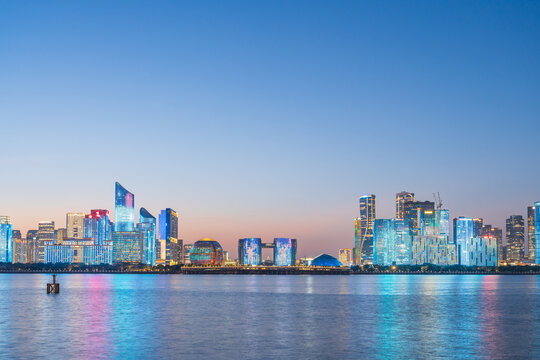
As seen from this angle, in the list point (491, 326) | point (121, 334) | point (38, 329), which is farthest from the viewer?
point (491, 326)

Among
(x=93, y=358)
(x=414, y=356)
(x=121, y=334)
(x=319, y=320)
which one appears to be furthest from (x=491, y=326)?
(x=93, y=358)

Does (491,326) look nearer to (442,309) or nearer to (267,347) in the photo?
(442,309)

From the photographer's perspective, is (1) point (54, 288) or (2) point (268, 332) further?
(1) point (54, 288)

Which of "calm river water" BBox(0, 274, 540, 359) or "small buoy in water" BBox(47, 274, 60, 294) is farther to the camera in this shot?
"small buoy in water" BBox(47, 274, 60, 294)

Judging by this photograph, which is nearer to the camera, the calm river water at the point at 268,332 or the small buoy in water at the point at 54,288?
the calm river water at the point at 268,332

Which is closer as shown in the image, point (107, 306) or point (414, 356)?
point (414, 356)

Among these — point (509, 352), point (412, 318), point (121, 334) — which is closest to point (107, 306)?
point (121, 334)

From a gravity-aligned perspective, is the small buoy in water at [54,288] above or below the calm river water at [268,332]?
below

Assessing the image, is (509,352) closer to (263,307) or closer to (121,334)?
(121,334)

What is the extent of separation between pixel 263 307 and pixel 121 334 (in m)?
37.8

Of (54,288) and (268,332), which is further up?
(268,332)

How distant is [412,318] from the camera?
77.8 metres

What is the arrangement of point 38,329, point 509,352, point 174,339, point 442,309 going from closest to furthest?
point 509,352 → point 174,339 → point 38,329 → point 442,309

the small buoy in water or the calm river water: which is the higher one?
the calm river water
